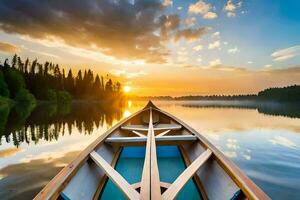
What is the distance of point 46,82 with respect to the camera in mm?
54094

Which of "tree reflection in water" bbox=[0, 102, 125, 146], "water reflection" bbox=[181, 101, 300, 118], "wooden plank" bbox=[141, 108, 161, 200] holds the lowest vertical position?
"water reflection" bbox=[181, 101, 300, 118]

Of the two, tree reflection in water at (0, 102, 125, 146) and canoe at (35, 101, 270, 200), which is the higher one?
canoe at (35, 101, 270, 200)

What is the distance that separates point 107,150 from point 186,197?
6.05 feet

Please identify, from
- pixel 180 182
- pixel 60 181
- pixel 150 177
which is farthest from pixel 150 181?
pixel 60 181

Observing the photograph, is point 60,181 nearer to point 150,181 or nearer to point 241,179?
point 150,181

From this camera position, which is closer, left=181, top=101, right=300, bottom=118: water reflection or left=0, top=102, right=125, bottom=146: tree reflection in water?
left=0, top=102, right=125, bottom=146: tree reflection in water

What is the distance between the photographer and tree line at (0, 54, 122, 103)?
141 ft

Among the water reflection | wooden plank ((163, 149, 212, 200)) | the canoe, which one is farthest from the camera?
the water reflection

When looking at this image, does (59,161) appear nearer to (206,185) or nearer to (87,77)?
(206,185)

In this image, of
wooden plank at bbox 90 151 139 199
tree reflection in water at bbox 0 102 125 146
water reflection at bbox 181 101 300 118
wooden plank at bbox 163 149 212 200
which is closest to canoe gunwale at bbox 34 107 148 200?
wooden plank at bbox 90 151 139 199

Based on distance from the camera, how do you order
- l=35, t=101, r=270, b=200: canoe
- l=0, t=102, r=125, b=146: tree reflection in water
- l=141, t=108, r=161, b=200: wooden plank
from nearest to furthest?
l=141, t=108, r=161, b=200: wooden plank < l=35, t=101, r=270, b=200: canoe < l=0, t=102, r=125, b=146: tree reflection in water

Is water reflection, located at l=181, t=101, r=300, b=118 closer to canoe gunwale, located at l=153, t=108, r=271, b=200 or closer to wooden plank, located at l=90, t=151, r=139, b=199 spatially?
canoe gunwale, located at l=153, t=108, r=271, b=200

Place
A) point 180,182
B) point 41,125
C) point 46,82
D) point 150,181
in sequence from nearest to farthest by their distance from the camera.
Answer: point 150,181
point 180,182
point 41,125
point 46,82

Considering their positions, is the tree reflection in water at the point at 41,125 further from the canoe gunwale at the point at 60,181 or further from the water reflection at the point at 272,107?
the water reflection at the point at 272,107
